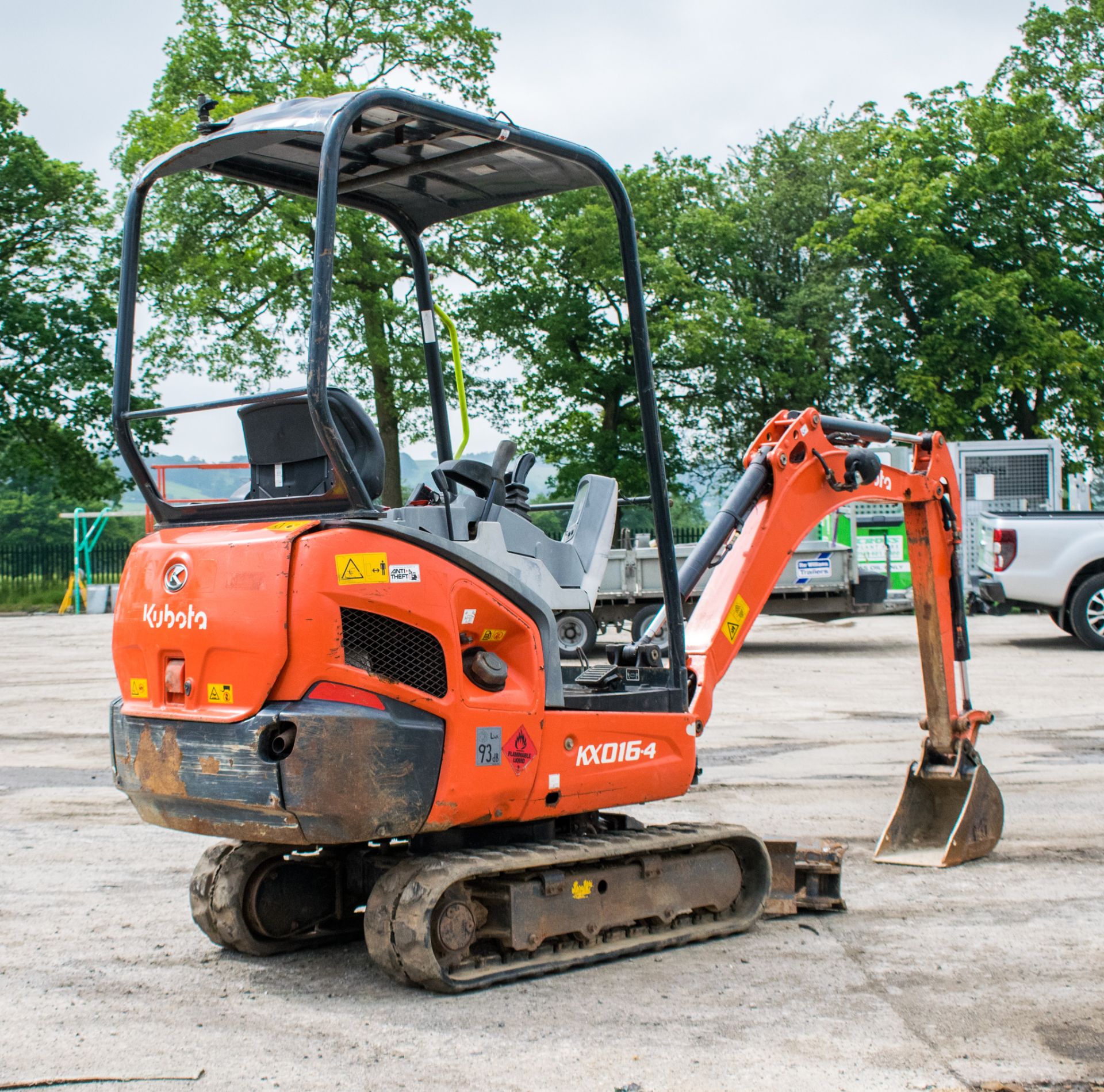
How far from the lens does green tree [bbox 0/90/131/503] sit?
115 feet

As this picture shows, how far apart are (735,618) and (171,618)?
8.58 feet

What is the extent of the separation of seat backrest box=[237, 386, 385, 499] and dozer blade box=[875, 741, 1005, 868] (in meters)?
3.67

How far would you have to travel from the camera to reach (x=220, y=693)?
15.0 feet

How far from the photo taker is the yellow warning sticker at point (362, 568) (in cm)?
445

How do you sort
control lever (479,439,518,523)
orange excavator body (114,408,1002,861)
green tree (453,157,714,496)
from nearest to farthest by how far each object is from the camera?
1. orange excavator body (114,408,1002,861)
2. control lever (479,439,518,523)
3. green tree (453,157,714,496)

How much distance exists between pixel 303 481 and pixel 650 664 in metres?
1.65

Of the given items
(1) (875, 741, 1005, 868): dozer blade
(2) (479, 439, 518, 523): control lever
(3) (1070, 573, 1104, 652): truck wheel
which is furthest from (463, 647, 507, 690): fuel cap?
(3) (1070, 573, 1104, 652): truck wheel

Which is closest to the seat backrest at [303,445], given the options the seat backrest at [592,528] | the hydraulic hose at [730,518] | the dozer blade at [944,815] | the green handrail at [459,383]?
the green handrail at [459,383]

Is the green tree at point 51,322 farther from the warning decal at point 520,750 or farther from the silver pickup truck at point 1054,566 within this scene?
the warning decal at point 520,750

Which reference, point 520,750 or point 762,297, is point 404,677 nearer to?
point 520,750

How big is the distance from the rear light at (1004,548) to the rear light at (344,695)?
13657 millimetres

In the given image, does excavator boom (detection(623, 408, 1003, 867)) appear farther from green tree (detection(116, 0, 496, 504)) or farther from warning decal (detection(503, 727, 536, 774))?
green tree (detection(116, 0, 496, 504))

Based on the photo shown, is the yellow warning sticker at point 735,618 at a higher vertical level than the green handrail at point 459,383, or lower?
lower

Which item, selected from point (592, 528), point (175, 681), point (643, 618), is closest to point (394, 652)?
point (175, 681)
